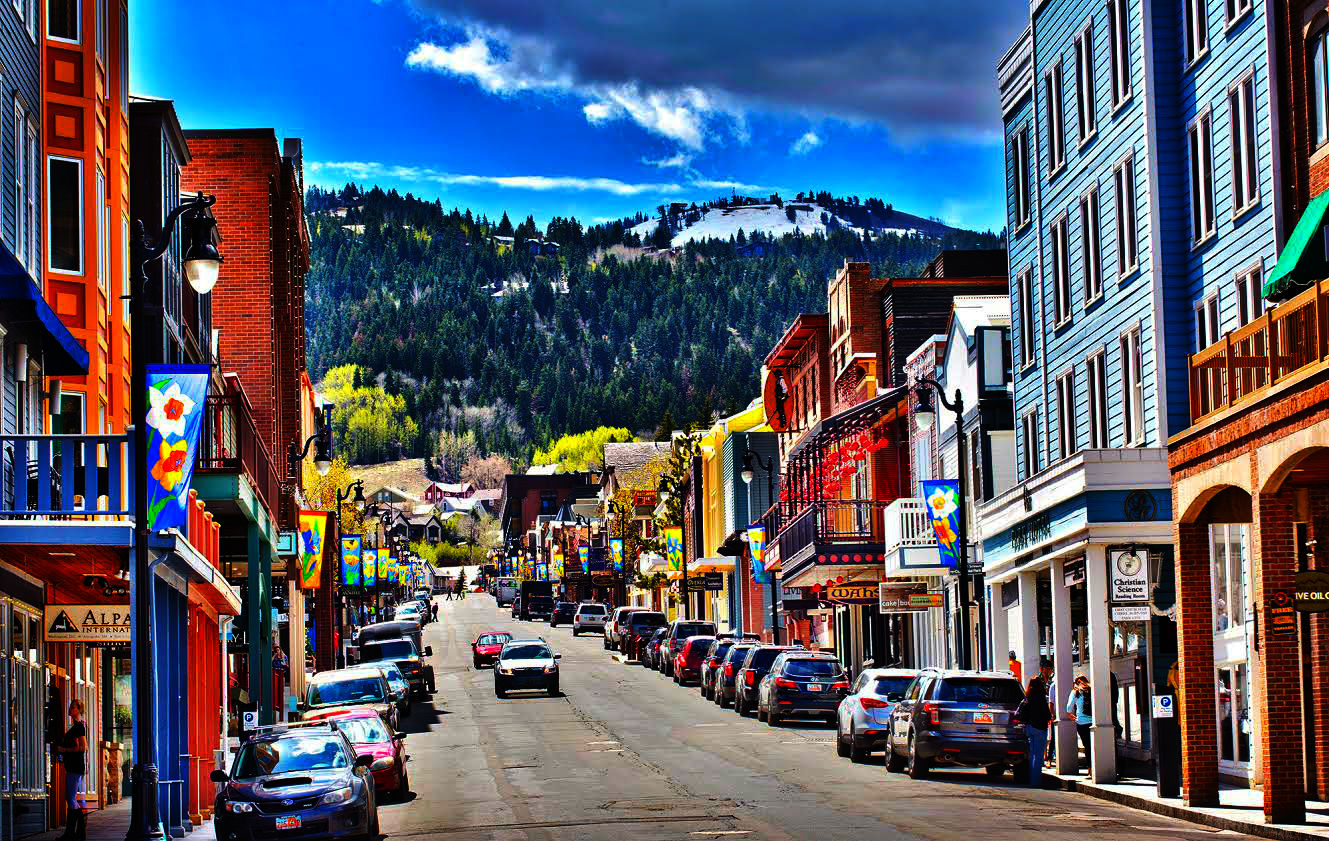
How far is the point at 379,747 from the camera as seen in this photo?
27.8 m

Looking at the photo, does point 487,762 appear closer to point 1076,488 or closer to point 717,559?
point 1076,488

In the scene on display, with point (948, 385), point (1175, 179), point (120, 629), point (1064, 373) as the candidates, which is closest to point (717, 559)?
point (948, 385)

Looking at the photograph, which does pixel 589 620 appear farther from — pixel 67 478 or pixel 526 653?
pixel 67 478

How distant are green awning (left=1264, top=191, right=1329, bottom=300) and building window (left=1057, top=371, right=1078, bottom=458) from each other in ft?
47.5

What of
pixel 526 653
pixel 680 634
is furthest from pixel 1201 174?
pixel 680 634

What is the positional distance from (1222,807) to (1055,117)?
17124 mm

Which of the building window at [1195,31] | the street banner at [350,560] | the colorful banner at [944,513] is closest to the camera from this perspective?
the building window at [1195,31]

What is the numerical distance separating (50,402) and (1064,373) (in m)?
19.1

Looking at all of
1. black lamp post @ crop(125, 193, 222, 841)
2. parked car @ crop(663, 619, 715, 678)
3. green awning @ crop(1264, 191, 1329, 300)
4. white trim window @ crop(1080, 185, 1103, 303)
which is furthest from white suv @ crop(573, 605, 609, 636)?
black lamp post @ crop(125, 193, 222, 841)

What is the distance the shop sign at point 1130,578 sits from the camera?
27047 mm

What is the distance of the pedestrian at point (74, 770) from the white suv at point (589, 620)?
7618cm

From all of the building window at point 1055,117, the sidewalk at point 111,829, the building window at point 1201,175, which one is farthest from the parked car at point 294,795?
the building window at point 1055,117

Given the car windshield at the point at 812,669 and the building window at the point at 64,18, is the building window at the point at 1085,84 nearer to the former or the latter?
the car windshield at the point at 812,669

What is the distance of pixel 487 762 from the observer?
34656 millimetres
